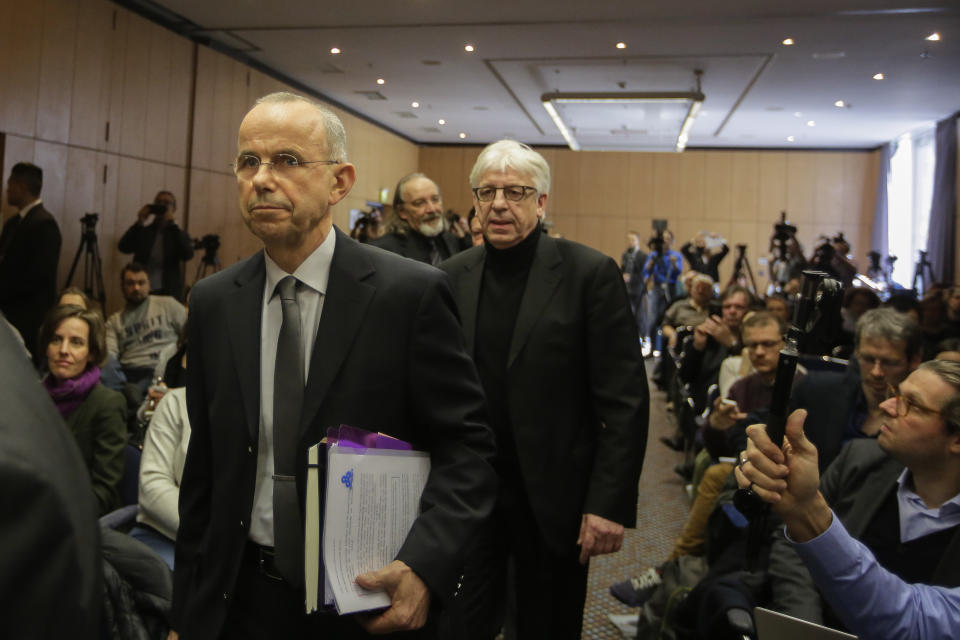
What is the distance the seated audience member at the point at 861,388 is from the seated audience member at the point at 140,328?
395 cm

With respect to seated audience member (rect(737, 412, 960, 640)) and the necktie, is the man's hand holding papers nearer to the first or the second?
the necktie

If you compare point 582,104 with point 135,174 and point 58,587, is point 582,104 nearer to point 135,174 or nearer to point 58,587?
point 135,174

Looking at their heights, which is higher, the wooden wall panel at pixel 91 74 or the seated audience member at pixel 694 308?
the wooden wall panel at pixel 91 74

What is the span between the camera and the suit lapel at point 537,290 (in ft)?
6.53

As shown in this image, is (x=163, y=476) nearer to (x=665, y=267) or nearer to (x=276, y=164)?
(x=276, y=164)

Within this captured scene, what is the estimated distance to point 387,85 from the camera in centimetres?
1056

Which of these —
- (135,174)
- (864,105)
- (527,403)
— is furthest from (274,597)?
(864,105)

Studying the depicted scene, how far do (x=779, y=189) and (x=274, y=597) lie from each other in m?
15.2

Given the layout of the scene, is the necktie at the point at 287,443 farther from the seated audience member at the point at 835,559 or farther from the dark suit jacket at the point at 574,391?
the dark suit jacket at the point at 574,391

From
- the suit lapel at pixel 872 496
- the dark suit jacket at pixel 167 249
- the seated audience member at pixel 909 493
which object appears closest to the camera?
the seated audience member at pixel 909 493

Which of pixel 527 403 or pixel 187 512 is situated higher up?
pixel 527 403

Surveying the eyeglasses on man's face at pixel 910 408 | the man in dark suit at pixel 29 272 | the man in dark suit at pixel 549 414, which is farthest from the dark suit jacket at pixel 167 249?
the eyeglasses on man's face at pixel 910 408

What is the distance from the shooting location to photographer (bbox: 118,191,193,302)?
267 inches

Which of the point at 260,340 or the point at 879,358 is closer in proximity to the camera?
the point at 260,340
